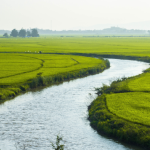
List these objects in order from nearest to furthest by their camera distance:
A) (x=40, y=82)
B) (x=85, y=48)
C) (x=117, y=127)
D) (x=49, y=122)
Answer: (x=117, y=127) < (x=49, y=122) < (x=40, y=82) < (x=85, y=48)

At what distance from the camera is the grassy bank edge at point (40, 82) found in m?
31.4

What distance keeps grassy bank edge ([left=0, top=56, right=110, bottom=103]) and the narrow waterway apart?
1204 millimetres

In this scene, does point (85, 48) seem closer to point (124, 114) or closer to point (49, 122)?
point (49, 122)

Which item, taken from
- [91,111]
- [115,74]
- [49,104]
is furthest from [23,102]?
[115,74]

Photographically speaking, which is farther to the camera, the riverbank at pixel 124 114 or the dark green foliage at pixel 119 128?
the riverbank at pixel 124 114

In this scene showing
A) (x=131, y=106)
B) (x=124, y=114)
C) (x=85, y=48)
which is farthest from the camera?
(x=85, y=48)

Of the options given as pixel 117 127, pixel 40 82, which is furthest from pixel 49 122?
pixel 40 82

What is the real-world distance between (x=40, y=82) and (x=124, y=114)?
17993 mm

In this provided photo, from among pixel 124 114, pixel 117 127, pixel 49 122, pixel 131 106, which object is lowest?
pixel 49 122

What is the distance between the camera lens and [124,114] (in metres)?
22.0

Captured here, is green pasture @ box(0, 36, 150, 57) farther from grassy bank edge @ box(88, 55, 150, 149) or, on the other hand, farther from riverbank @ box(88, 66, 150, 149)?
grassy bank edge @ box(88, 55, 150, 149)

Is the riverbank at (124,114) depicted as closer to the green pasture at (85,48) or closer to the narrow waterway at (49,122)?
the narrow waterway at (49,122)

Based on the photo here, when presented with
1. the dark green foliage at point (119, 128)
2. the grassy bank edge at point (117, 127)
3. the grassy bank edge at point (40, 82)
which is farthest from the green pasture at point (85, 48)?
the dark green foliage at point (119, 128)

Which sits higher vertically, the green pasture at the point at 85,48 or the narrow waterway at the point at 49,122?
the green pasture at the point at 85,48
